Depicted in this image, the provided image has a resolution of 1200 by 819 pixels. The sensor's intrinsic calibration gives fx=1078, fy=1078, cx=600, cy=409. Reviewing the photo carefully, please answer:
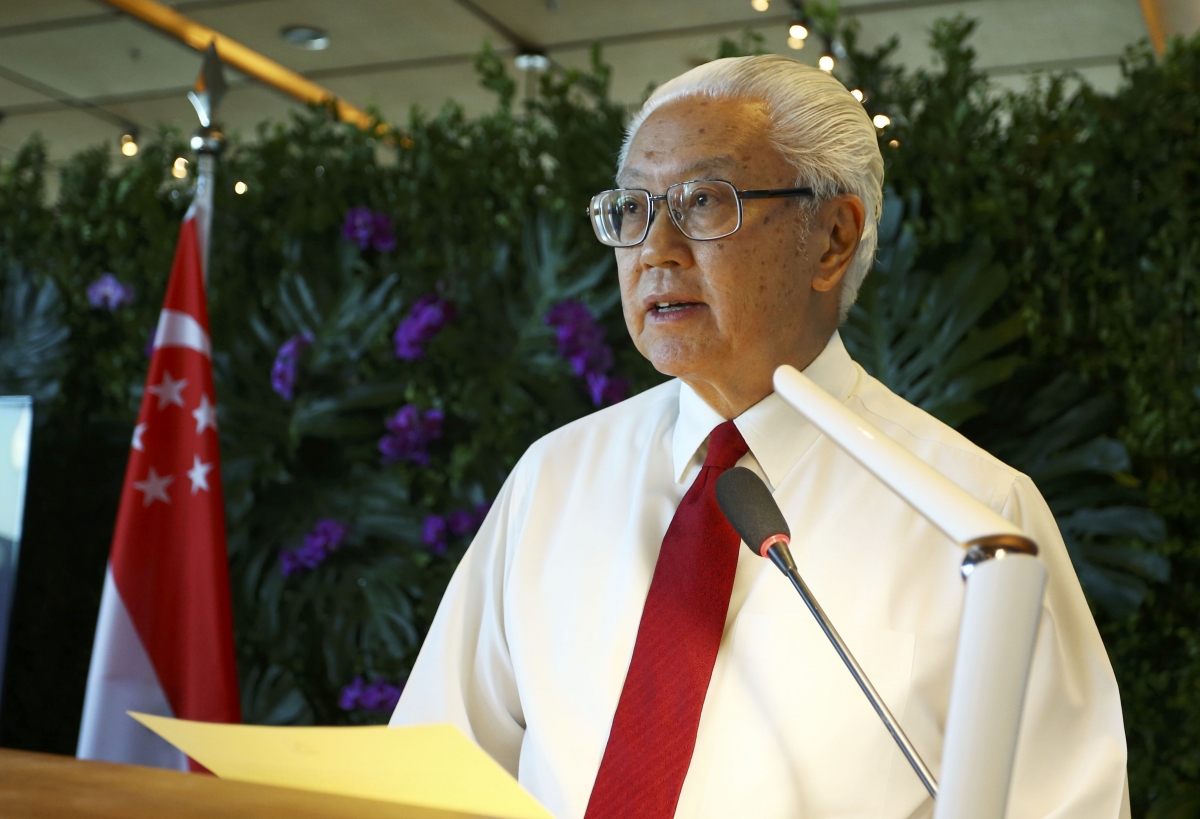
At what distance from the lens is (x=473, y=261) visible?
2479 millimetres

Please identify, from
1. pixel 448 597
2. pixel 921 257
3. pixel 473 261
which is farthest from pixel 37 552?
pixel 921 257

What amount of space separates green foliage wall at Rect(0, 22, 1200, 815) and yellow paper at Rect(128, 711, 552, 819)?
1538mm

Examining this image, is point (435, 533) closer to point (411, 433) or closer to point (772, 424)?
point (411, 433)

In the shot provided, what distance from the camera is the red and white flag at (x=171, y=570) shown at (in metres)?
2.26

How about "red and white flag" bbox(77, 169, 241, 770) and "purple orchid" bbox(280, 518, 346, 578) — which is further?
"purple orchid" bbox(280, 518, 346, 578)

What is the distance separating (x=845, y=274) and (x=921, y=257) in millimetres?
813

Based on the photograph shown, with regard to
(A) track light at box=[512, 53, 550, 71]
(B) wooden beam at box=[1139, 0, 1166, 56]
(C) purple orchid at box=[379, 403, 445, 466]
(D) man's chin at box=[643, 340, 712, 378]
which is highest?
(A) track light at box=[512, 53, 550, 71]

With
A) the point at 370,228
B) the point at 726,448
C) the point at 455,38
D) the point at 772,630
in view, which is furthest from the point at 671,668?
the point at 455,38

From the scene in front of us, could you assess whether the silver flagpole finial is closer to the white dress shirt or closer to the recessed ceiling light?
the white dress shirt

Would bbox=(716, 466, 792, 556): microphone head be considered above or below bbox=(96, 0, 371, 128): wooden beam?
below

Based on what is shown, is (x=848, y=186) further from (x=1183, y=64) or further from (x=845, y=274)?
(x=1183, y=64)

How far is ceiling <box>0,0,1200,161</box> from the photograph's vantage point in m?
4.32

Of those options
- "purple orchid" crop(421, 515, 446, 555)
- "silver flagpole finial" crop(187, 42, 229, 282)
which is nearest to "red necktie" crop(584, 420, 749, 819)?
"purple orchid" crop(421, 515, 446, 555)

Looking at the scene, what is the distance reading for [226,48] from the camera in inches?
197
